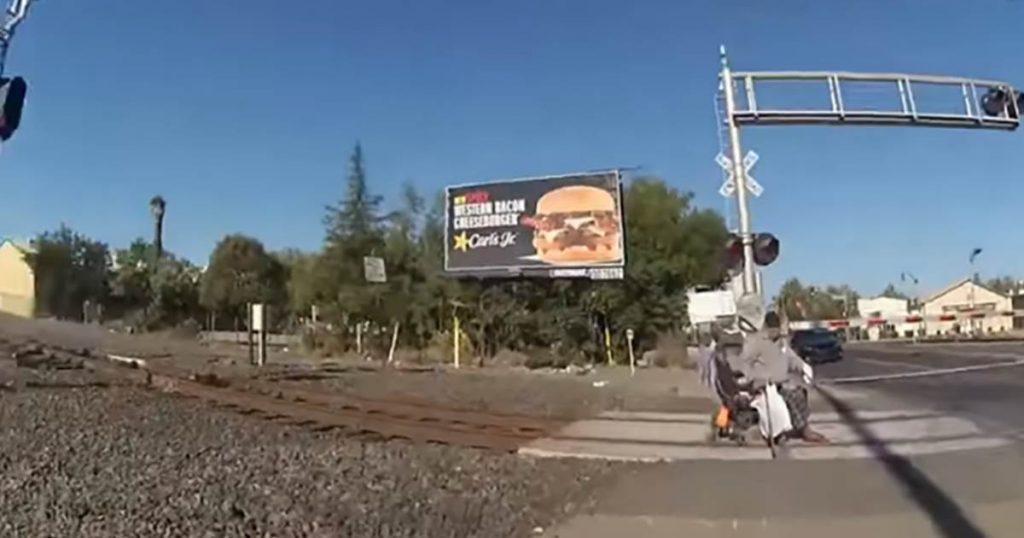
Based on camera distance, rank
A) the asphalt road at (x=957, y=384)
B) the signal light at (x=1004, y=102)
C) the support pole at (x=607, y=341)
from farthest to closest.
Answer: the support pole at (x=607, y=341)
the signal light at (x=1004, y=102)
the asphalt road at (x=957, y=384)

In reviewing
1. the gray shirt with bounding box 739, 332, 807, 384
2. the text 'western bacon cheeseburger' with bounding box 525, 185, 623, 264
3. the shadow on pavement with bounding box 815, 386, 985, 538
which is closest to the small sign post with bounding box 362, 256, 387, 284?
→ the text 'western bacon cheeseburger' with bounding box 525, 185, 623, 264

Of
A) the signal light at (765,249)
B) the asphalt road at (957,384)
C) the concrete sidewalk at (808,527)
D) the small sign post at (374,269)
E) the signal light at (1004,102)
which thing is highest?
the signal light at (1004,102)

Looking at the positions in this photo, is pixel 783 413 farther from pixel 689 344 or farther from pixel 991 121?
pixel 689 344

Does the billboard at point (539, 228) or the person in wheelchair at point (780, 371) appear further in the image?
the billboard at point (539, 228)

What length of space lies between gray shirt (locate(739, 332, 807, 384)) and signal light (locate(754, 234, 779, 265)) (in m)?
2.28

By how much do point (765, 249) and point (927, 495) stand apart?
612 centimetres

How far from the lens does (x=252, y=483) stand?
29.8ft

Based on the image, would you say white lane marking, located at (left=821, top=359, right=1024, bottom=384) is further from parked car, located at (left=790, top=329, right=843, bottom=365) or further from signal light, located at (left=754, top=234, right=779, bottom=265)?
signal light, located at (left=754, top=234, right=779, bottom=265)

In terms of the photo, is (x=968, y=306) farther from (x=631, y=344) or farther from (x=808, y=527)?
(x=808, y=527)

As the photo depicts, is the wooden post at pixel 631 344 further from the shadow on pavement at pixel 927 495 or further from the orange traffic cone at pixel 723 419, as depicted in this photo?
the shadow on pavement at pixel 927 495

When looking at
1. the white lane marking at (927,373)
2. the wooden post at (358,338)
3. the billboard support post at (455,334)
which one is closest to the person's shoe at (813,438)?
the white lane marking at (927,373)

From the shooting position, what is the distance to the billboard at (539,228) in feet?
125

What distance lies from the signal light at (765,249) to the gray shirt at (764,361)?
7.47 feet

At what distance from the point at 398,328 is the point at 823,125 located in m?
26.5
